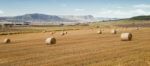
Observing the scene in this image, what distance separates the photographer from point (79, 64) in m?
16.6

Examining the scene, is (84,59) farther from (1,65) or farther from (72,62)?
(1,65)

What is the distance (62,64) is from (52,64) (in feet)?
1.84

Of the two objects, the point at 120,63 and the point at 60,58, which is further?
the point at 60,58

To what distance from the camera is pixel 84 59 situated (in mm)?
18359

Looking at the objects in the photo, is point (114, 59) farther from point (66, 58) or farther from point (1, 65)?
point (1, 65)

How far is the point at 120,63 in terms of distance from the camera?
16.5 meters

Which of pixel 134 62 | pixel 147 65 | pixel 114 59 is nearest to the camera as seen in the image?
pixel 147 65

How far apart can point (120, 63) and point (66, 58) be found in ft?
12.9

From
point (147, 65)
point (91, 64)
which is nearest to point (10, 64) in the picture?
point (91, 64)

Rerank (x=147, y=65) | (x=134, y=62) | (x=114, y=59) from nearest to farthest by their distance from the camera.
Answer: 1. (x=147, y=65)
2. (x=134, y=62)
3. (x=114, y=59)

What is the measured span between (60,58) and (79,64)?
8.75ft

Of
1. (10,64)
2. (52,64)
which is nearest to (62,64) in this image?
(52,64)

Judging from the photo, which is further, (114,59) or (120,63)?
(114,59)

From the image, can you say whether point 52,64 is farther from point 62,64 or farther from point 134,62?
point 134,62
